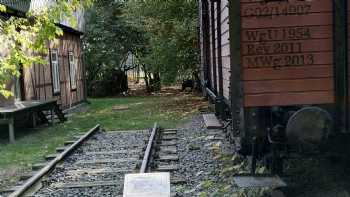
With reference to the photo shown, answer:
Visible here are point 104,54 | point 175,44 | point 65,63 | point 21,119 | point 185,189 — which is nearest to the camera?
point 185,189

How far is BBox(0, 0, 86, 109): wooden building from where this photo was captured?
15.4 meters

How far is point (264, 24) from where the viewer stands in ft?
16.1

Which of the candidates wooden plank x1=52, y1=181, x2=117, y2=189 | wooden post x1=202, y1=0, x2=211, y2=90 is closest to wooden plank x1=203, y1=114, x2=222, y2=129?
wooden post x1=202, y1=0, x2=211, y2=90

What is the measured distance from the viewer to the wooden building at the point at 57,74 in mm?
15383

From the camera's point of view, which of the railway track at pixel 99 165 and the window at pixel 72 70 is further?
the window at pixel 72 70

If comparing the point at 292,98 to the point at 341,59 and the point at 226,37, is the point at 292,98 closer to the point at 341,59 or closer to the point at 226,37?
the point at 341,59

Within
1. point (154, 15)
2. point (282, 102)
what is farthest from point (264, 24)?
point (154, 15)

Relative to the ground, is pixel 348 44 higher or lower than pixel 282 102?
higher

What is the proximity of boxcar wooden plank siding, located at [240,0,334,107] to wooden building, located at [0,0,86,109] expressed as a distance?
29.4 ft

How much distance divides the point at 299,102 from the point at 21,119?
11.2 metres

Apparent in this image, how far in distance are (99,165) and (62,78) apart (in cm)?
1246

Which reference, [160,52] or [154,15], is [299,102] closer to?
[160,52]

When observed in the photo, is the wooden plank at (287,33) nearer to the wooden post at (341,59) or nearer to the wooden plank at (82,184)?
the wooden post at (341,59)

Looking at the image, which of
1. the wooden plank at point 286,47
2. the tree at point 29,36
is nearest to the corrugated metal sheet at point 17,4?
the tree at point 29,36
